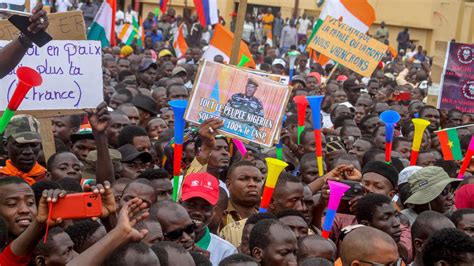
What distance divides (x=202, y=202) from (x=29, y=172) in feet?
4.34

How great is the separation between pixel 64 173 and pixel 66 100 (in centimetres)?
76

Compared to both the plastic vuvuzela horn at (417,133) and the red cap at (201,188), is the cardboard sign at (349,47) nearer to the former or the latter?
the plastic vuvuzela horn at (417,133)

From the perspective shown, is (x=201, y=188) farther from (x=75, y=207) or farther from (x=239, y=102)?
(x=75, y=207)

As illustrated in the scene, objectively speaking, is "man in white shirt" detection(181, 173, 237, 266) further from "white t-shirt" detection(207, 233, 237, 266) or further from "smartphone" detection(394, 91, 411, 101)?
"smartphone" detection(394, 91, 411, 101)

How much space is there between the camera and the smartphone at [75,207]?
428 cm

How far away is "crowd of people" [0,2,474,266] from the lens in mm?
4695

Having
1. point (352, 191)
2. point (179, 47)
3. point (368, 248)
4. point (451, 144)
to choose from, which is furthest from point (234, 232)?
point (179, 47)

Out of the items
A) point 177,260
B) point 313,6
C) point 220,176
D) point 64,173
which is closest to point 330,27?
point 220,176

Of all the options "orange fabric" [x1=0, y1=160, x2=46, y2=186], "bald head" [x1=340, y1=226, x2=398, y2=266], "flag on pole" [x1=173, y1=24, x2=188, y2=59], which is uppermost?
"bald head" [x1=340, y1=226, x2=398, y2=266]

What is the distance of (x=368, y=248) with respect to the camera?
5027 mm

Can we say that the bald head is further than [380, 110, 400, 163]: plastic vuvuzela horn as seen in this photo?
No

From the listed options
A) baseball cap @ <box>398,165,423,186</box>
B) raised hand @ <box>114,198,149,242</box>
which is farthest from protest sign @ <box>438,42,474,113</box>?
raised hand @ <box>114,198,149,242</box>

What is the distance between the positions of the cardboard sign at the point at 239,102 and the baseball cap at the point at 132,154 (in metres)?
0.47

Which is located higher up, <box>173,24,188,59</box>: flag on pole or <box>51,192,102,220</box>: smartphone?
<box>51,192,102,220</box>: smartphone
